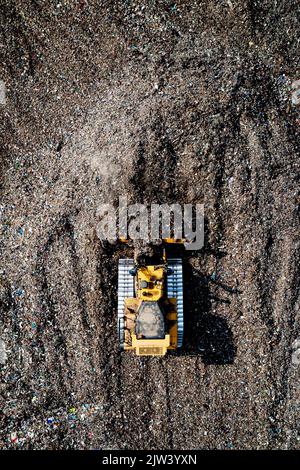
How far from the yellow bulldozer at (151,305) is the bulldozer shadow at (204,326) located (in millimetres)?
480

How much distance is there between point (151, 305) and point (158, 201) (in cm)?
227

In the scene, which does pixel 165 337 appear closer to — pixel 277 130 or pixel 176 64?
pixel 277 130

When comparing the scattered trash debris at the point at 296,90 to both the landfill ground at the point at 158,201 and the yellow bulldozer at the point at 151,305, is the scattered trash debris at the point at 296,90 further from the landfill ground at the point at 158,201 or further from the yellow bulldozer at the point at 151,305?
the yellow bulldozer at the point at 151,305

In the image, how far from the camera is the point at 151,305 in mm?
8750

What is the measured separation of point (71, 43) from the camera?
1009 centimetres

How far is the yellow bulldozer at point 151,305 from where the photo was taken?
8.69m

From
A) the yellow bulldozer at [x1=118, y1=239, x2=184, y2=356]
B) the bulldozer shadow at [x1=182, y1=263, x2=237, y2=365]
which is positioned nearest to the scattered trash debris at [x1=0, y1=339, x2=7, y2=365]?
the yellow bulldozer at [x1=118, y1=239, x2=184, y2=356]

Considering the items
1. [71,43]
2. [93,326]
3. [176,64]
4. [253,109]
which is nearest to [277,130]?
[253,109]

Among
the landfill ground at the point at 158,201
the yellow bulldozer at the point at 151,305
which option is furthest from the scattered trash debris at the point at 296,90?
the yellow bulldozer at the point at 151,305

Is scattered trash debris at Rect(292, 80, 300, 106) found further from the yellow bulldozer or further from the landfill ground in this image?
the yellow bulldozer

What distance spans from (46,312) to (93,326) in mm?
1022

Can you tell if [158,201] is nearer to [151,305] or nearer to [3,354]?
[151,305]

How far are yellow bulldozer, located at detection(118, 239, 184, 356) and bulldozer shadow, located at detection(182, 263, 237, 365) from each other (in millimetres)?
480

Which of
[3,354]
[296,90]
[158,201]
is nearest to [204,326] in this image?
[158,201]
